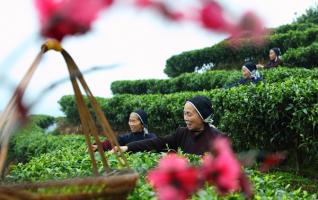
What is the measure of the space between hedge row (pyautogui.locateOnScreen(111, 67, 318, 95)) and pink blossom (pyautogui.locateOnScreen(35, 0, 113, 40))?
412 inches

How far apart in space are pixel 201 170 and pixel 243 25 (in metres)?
0.22

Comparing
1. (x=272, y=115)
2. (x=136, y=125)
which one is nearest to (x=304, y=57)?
(x=272, y=115)

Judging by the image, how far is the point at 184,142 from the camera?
4340 mm

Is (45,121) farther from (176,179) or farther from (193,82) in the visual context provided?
(176,179)

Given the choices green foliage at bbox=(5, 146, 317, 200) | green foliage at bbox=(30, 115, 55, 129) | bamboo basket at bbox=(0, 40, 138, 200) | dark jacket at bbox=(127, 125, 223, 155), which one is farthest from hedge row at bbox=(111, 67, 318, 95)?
bamboo basket at bbox=(0, 40, 138, 200)

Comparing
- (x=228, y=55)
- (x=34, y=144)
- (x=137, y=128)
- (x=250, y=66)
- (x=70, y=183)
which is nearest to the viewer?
(x=70, y=183)

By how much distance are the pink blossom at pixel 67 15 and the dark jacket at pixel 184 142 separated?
3.39 metres

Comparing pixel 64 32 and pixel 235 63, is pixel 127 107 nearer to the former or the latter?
pixel 235 63

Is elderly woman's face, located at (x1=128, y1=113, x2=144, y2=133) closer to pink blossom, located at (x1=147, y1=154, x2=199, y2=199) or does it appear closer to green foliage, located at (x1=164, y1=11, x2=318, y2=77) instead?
pink blossom, located at (x1=147, y1=154, x2=199, y2=199)

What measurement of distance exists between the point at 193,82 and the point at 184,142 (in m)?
11.2

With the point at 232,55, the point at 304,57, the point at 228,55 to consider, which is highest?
the point at 228,55

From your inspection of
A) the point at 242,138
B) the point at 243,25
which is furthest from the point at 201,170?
the point at 242,138

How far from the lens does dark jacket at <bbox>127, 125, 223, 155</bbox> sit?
4.12 meters

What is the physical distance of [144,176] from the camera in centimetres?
283
